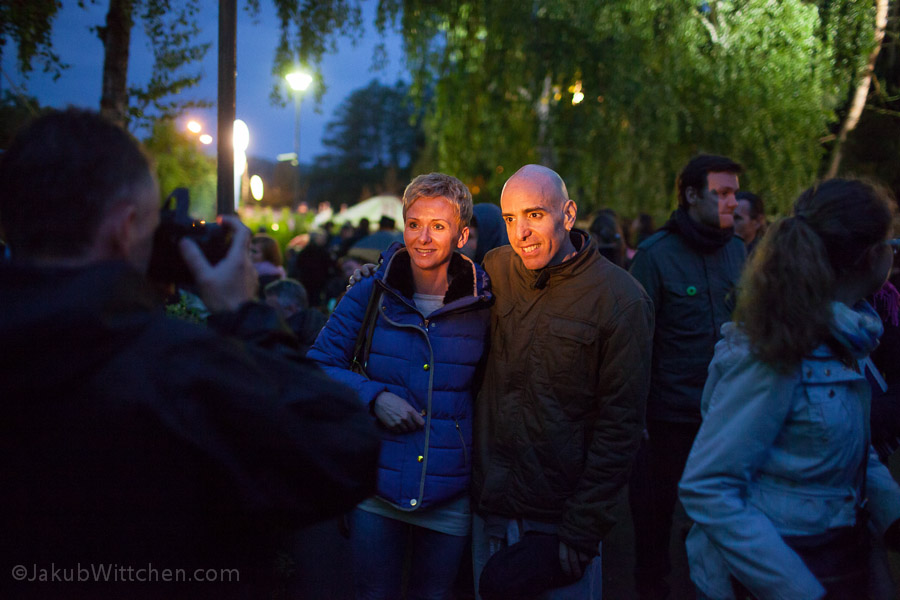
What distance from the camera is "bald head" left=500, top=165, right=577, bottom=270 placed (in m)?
2.66

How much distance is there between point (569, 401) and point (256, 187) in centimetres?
477

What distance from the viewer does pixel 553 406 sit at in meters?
2.54

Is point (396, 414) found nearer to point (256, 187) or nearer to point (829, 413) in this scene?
point (829, 413)

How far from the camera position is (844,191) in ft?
6.22

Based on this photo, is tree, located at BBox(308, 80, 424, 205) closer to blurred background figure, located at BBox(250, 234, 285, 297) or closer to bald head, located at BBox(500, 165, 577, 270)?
blurred background figure, located at BBox(250, 234, 285, 297)

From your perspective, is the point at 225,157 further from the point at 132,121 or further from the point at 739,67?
the point at 739,67

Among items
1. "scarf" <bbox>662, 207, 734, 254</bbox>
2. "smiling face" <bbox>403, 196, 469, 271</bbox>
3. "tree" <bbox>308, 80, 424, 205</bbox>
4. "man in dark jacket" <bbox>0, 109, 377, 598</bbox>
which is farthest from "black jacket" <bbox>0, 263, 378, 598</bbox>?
"tree" <bbox>308, 80, 424, 205</bbox>

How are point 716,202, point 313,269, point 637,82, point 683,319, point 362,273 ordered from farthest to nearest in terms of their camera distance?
point 313,269 → point 637,82 → point 716,202 → point 683,319 → point 362,273

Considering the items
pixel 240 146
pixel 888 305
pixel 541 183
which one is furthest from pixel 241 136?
pixel 888 305

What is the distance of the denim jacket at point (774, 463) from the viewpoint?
1.75 metres

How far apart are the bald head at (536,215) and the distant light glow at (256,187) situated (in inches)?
168

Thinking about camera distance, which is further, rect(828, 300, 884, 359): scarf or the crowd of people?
rect(828, 300, 884, 359): scarf

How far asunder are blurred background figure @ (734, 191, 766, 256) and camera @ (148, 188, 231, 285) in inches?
185

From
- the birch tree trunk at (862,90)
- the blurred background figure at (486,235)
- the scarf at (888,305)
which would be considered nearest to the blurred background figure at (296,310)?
the blurred background figure at (486,235)
